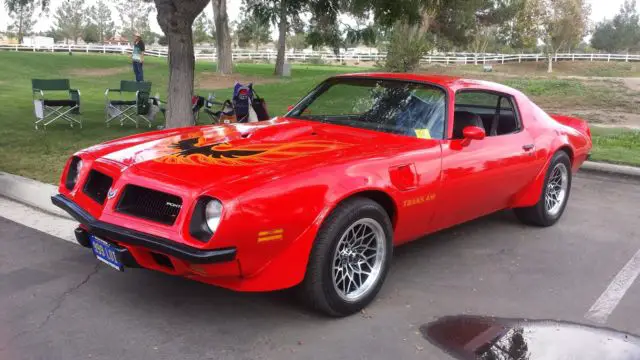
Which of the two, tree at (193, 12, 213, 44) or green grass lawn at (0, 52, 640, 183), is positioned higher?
tree at (193, 12, 213, 44)

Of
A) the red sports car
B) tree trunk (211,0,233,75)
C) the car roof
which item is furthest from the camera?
tree trunk (211,0,233,75)

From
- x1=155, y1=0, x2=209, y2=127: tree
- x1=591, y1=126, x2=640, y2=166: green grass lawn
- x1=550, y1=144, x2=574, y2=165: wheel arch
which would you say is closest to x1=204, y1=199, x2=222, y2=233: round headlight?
x1=550, y1=144, x2=574, y2=165: wheel arch

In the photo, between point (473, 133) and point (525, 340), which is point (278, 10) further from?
point (525, 340)

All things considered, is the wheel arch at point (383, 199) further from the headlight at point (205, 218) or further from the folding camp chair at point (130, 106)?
the folding camp chair at point (130, 106)

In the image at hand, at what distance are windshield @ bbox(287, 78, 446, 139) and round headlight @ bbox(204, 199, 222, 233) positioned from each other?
1.80m

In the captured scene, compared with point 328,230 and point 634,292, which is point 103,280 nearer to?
point 328,230

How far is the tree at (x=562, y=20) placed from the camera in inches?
1656

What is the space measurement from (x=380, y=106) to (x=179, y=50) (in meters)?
4.24

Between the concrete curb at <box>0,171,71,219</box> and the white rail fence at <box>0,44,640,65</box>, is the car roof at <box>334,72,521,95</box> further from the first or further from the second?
the white rail fence at <box>0,44,640,65</box>

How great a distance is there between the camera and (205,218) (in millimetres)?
3066

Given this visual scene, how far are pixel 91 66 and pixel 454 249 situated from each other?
27978 mm

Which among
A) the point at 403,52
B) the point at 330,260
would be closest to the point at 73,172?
the point at 330,260

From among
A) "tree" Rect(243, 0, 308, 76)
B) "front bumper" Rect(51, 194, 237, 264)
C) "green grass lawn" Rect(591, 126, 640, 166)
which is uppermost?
"tree" Rect(243, 0, 308, 76)

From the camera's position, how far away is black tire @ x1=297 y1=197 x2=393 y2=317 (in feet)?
10.9
